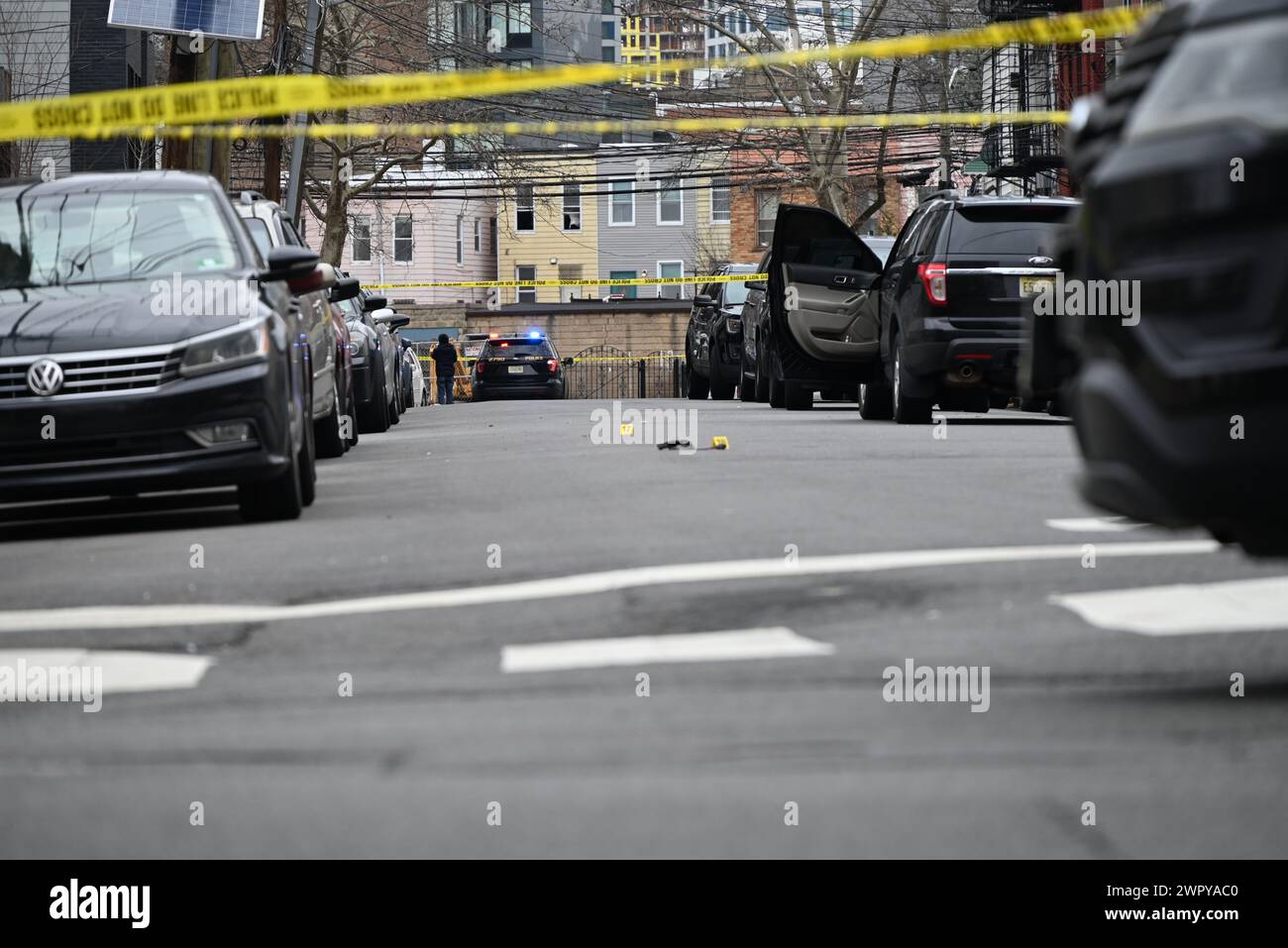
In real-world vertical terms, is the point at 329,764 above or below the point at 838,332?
below

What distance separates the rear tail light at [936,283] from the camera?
1802 centimetres

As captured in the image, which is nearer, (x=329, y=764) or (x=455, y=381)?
(x=329, y=764)

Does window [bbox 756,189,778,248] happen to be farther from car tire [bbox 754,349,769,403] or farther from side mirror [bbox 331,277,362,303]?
side mirror [bbox 331,277,362,303]

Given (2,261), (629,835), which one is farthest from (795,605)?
(2,261)

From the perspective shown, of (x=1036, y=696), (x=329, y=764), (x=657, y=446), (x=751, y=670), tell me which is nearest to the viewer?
(x=329, y=764)

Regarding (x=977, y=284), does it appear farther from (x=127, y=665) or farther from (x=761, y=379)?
(x=127, y=665)

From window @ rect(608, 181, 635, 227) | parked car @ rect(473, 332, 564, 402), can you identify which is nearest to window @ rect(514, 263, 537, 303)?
window @ rect(608, 181, 635, 227)

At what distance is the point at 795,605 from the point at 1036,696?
1.75 m

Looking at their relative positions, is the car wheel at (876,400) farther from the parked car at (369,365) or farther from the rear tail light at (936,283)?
the parked car at (369,365)

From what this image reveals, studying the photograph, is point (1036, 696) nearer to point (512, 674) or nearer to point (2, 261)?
point (512, 674)

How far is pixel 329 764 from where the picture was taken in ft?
17.0

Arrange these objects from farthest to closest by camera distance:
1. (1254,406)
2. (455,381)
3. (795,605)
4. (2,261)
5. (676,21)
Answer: (455,381), (676,21), (2,261), (795,605), (1254,406)
